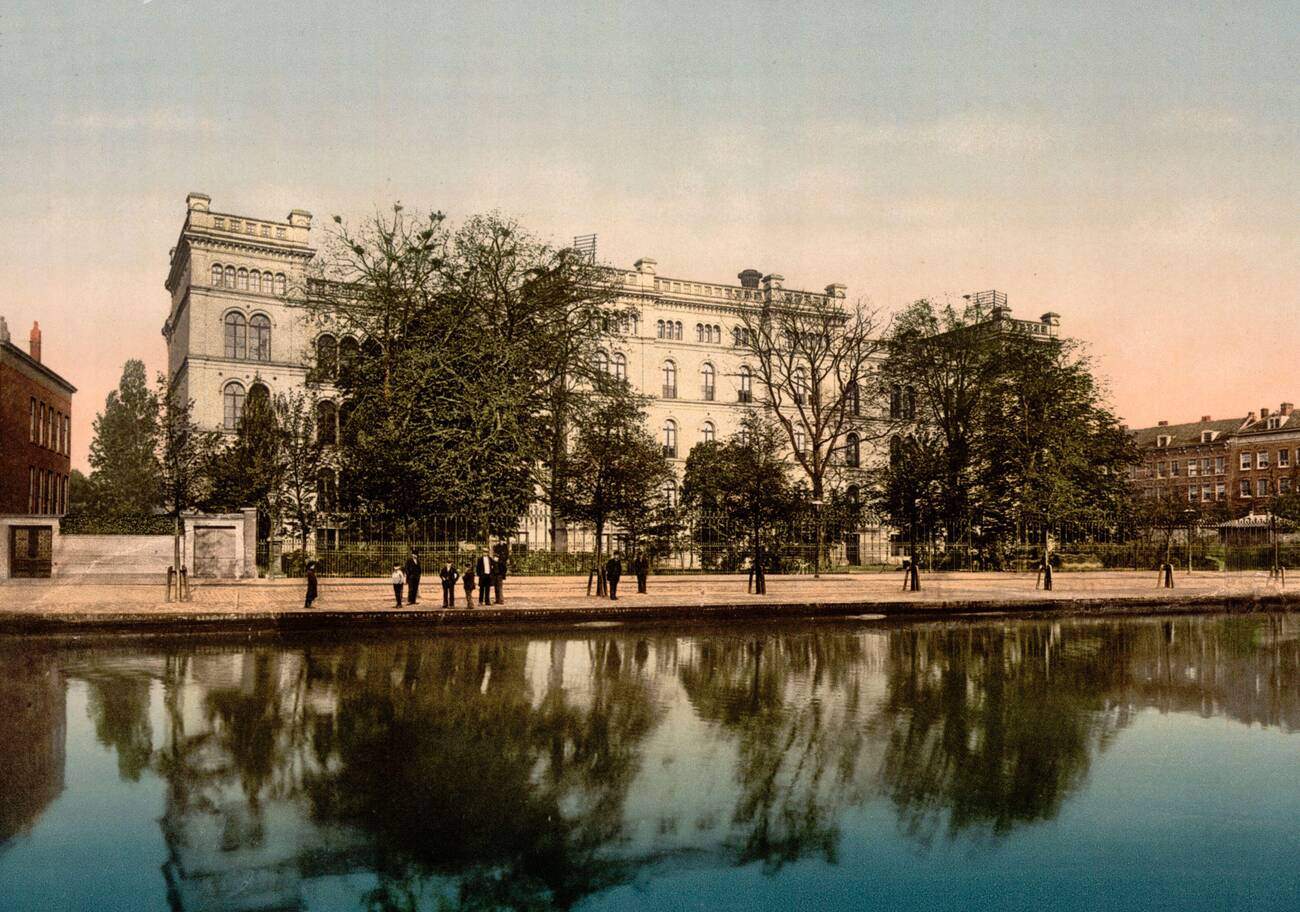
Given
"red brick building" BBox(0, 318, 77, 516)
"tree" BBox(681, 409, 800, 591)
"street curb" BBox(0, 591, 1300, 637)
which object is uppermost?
"red brick building" BBox(0, 318, 77, 516)

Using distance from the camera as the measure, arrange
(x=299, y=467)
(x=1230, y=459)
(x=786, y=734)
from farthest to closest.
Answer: (x=1230, y=459) → (x=299, y=467) → (x=786, y=734)

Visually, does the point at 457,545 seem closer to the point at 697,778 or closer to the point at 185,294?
the point at 697,778

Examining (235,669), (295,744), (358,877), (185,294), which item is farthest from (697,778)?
(185,294)

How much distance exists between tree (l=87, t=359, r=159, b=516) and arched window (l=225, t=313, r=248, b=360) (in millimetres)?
7073

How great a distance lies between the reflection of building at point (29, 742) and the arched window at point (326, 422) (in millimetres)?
25286

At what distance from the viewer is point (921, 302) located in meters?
54.1

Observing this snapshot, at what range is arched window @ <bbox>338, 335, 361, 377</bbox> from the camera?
36875 mm

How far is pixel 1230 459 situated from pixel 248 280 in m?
79.8

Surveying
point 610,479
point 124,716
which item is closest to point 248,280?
point 610,479

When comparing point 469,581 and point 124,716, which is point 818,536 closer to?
point 469,581

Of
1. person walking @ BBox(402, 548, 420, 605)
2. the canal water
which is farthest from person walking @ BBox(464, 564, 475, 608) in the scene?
the canal water

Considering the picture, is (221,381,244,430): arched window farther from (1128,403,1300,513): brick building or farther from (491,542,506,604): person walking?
(1128,403,1300,513): brick building

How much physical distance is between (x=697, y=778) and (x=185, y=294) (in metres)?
47.2

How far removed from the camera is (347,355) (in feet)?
124
